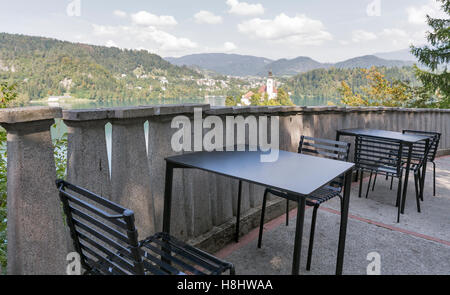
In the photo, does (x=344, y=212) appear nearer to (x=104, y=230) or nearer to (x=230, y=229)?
(x=230, y=229)

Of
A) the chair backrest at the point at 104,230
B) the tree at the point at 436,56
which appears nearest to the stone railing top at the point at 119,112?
the chair backrest at the point at 104,230

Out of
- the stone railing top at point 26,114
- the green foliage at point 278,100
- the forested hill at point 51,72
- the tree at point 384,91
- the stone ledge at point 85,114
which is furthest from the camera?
the green foliage at point 278,100

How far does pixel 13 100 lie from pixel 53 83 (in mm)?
15904

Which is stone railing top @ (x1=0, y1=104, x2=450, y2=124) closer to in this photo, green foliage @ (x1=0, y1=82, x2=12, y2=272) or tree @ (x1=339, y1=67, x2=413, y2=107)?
green foliage @ (x1=0, y1=82, x2=12, y2=272)

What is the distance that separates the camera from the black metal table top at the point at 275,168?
1.71 m

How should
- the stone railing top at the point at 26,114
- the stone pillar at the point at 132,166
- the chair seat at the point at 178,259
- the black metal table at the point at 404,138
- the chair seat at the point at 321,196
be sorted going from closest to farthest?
the stone railing top at the point at 26,114, the chair seat at the point at 178,259, the stone pillar at the point at 132,166, the chair seat at the point at 321,196, the black metal table at the point at 404,138

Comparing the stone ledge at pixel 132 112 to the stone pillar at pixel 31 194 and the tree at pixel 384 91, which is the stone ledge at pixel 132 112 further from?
the tree at pixel 384 91

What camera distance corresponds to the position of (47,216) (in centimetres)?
151

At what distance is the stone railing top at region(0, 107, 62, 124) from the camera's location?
4.25 ft

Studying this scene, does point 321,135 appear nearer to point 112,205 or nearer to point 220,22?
point 112,205

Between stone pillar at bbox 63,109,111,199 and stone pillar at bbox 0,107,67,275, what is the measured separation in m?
0.17

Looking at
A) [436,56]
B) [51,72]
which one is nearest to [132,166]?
[436,56]

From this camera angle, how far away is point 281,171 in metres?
1.96

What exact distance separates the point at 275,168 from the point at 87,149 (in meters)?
1.20
